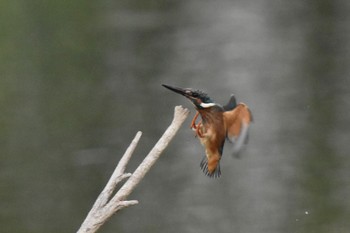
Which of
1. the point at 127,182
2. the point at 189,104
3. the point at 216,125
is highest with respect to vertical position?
the point at 189,104

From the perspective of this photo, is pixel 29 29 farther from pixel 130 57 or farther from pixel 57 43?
pixel 130 57

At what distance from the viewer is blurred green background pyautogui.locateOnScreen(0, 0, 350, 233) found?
3098mm

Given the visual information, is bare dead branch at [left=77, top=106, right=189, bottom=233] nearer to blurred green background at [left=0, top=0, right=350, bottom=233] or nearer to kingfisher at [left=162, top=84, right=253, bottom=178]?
kingfisher at [left=162, top=84, right=253, bottom=178]

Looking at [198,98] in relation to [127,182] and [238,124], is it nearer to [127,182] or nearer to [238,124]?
[238,124]

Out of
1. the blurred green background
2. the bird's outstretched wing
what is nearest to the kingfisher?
the bird's outstretched wing

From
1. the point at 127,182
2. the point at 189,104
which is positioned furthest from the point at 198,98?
the point at 189,104

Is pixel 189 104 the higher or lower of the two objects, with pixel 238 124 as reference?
higher

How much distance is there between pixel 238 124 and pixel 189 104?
3.53 feet

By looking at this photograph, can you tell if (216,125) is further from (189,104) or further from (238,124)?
(189,104)

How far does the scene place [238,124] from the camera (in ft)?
6.63

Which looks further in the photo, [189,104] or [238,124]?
[189,104]

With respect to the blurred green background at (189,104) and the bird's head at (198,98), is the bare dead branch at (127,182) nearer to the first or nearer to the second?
the bird's head at (198,98)

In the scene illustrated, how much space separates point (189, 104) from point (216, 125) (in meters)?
1.09

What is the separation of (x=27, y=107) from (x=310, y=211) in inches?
40.6
